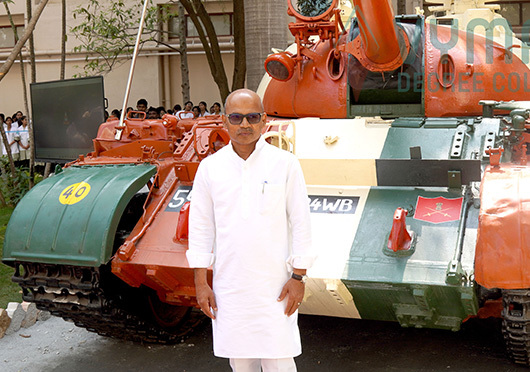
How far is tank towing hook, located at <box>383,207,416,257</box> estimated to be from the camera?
15.0ft

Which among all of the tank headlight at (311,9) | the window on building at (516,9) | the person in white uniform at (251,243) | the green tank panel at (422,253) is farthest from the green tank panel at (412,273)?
the window on building at (516,9)

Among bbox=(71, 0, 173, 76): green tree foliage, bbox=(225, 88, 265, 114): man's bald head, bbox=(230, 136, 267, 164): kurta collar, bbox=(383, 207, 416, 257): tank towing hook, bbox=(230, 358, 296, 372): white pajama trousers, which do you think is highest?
bbox=(71, 0, 173, 76): green tree foliage

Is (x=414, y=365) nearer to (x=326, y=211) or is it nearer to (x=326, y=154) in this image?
(x=326, y=211)

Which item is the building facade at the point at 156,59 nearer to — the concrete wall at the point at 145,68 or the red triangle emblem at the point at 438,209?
the concrete wall at the point at 145,68

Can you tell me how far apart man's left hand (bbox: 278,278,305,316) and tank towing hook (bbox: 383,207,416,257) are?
1346mm

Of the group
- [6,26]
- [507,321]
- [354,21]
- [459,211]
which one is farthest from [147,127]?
[6,26]

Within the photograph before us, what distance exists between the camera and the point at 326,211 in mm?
5172

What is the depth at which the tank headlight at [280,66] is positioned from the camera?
20.4ft

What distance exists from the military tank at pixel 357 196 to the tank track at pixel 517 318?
0.03 feet

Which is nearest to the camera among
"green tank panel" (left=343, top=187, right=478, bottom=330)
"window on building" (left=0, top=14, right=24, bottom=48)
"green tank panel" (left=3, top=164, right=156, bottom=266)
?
"green tank panel" (left=343, top=187, right=478, bottom=330)

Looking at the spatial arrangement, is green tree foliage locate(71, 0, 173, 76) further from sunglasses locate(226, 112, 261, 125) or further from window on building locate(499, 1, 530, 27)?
sunglasses locate(226, 112, 261, 125)

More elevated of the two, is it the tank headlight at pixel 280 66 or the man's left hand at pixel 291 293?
the tank headlight at pixel 280 66

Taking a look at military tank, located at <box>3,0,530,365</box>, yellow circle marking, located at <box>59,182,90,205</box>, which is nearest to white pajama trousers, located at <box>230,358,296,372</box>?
military tank, located at <box>3,0,530,365</box>

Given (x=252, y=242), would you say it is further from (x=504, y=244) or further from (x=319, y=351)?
(x=319, y=351)
